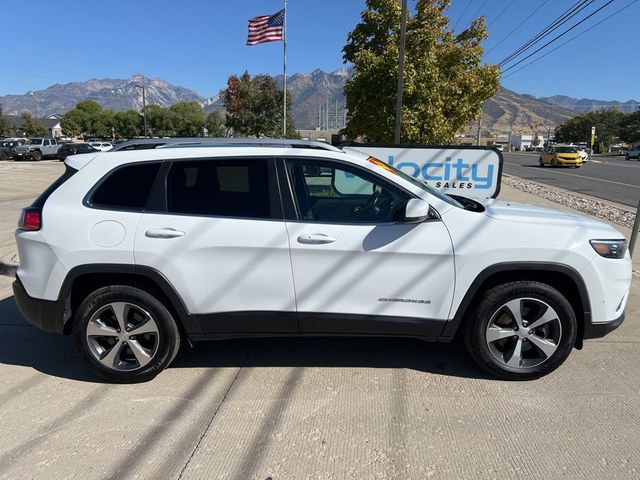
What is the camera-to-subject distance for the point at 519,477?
259 centimetres

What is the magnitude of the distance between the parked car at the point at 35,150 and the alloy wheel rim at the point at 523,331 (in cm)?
4595

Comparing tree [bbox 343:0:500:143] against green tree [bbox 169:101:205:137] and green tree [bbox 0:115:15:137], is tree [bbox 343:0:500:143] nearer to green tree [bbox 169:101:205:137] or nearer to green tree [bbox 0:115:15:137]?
green tree [bbox 169:101:205:137]

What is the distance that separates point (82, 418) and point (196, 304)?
1.01 meters

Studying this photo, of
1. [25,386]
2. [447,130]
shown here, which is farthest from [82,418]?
[447,130]

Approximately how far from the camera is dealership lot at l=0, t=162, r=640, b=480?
106 inches

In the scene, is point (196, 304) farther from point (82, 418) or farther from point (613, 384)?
point (613, 384)

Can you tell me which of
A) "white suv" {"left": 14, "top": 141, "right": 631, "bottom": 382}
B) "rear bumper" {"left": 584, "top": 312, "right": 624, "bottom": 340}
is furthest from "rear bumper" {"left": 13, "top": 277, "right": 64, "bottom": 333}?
"rear bumper" {"left": 584, "top": 312, "right": 624, "bottom": 340}

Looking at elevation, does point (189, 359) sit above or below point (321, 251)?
below

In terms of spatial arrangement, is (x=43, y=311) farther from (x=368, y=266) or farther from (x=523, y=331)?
(x=523, y=331)

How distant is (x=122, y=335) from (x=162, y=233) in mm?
829

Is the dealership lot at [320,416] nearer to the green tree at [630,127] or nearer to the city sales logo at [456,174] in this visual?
the city sales logo at [456,174]

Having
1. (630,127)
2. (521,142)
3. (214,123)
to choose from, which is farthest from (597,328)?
(521,142)

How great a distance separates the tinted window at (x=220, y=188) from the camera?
348 centimetres

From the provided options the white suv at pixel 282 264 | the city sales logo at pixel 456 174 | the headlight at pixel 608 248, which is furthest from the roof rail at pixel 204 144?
the city sales logo at pixel 456 174
